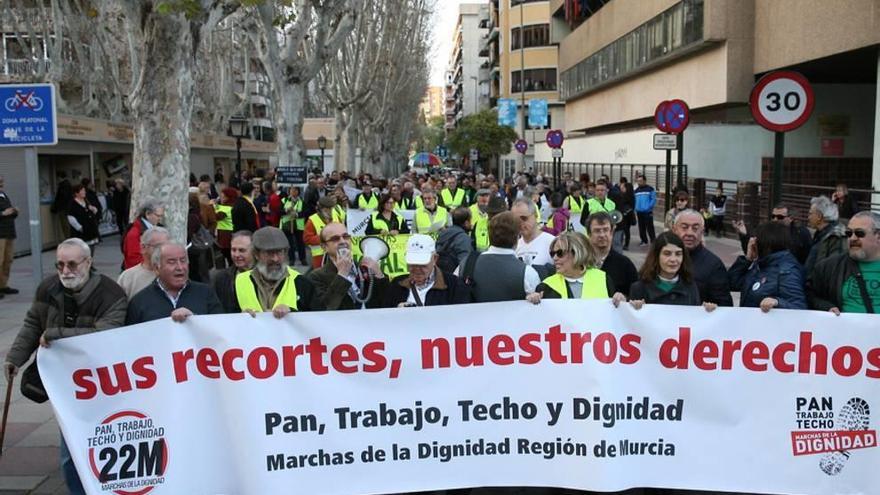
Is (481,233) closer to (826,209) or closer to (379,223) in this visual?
(379,223)

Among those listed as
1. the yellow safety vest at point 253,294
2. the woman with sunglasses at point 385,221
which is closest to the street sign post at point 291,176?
the woman with sunglasses at point 385,221

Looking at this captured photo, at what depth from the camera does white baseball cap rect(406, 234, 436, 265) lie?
528 cm

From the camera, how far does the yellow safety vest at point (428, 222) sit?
460 inches

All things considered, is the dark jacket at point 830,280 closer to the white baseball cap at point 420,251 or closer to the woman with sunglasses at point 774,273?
the woman with sunglasses at point 774,273

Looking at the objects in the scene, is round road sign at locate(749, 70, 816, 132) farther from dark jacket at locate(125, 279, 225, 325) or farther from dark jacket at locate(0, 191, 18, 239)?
dark jacket at locate(0, 191, 18, 239)

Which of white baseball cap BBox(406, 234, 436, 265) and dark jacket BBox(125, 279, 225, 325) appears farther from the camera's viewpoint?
white baseball cap BBox(406, 234, 436, 265)

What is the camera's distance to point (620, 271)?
623 cm

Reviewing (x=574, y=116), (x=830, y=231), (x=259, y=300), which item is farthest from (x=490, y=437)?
(x=574, y=116)

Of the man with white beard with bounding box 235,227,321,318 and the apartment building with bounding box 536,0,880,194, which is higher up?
the apartment building with bounding box 536,0,880,194

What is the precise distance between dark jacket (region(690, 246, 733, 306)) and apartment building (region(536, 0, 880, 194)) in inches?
610

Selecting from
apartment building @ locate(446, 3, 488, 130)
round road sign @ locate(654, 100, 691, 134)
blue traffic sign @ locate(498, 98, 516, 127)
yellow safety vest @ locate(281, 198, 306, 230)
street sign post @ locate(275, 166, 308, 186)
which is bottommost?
yellow safety vest @ locate(281, 198, 306, 230)

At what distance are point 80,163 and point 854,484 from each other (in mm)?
23048

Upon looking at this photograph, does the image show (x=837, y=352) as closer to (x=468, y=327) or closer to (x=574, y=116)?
(x=468, y=327)

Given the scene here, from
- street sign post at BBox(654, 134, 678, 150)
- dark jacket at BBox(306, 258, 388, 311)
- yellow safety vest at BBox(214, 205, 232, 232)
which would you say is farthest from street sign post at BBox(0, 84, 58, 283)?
street sign post at BBox(654, 134, 678, 150)
